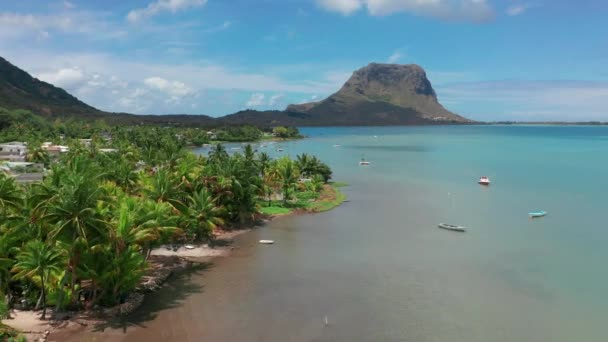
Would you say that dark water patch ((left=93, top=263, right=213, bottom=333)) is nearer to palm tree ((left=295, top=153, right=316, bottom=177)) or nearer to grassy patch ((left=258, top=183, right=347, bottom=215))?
grassy patch ((left=258, top=183, right=347, bottom=215))

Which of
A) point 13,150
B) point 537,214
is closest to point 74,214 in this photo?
point 537,214

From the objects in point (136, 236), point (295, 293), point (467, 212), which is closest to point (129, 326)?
point (136, 236)

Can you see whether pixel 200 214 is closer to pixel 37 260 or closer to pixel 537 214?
pixel 37 260

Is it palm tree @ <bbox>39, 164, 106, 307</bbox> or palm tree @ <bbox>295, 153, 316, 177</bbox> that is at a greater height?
palm tree @ <bbox>39, 164, 106, 307</bbox>

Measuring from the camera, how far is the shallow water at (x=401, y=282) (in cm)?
2797

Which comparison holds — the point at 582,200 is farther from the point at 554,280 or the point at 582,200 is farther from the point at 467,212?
the point at 554,280

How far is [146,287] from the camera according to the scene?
32.3 meters

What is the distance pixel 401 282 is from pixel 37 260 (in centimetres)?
2559

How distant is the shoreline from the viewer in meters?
25.2

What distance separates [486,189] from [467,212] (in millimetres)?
22291

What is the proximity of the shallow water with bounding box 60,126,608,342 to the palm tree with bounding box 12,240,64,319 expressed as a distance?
183 inches

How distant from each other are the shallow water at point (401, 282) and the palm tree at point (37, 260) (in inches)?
183

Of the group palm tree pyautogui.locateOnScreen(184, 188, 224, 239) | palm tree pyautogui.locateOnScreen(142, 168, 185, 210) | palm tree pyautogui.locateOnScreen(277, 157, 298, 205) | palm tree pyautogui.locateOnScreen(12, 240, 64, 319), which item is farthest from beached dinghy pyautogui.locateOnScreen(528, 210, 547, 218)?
palm tree pyautogui.locateOnScreen(12, 240, 64, 319)

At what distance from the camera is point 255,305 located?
1227 inches
